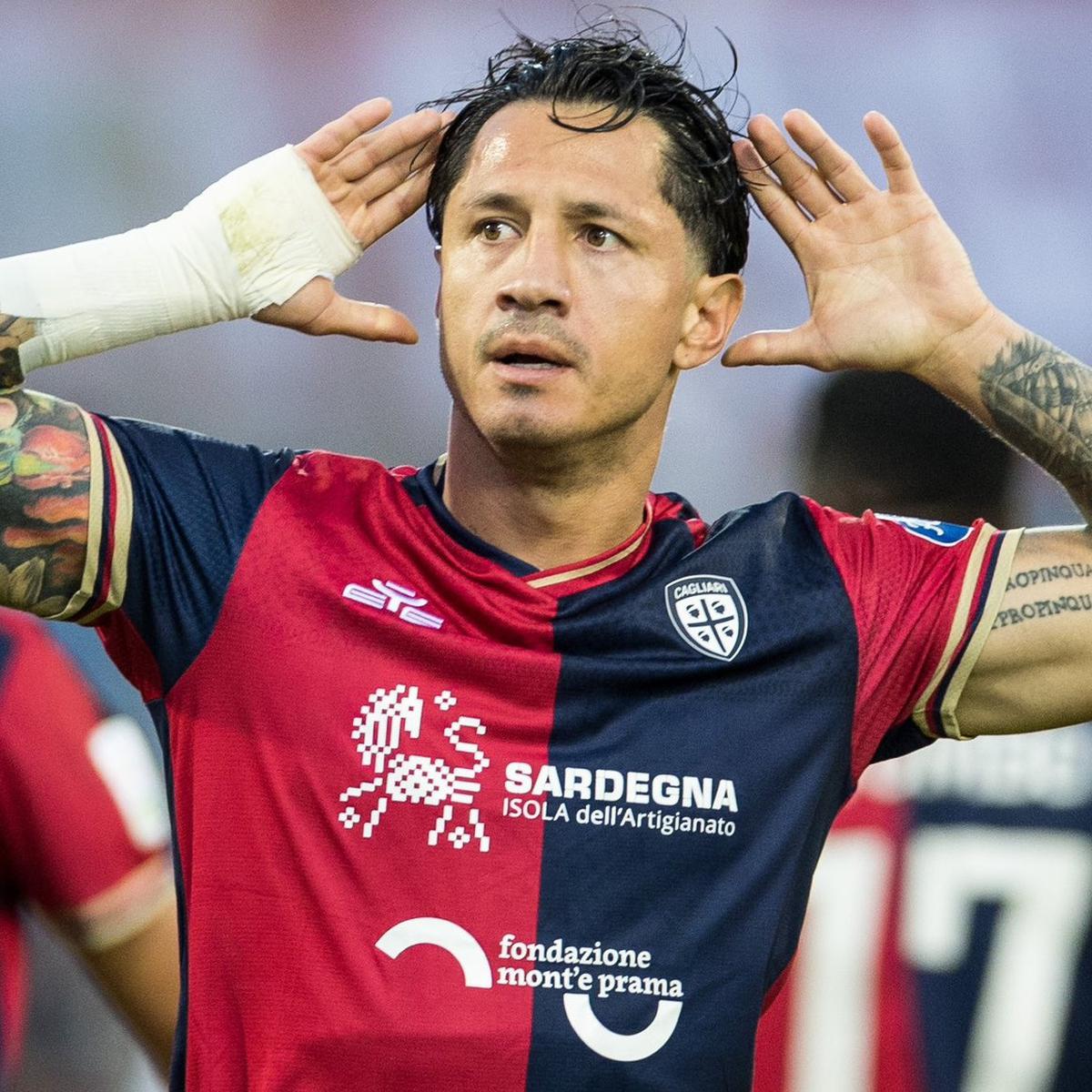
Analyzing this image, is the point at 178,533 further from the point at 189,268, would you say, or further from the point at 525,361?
the point at 525,361

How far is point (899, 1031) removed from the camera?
3473 mm

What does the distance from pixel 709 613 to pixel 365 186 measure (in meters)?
0.81

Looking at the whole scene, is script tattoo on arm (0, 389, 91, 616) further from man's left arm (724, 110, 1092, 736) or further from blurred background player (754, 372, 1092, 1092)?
blurred background player (754, 372, 1092, 1092)

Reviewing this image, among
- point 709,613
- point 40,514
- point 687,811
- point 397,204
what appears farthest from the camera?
point 397,204

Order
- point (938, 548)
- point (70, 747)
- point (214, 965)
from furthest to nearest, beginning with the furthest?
1. point (70, 747)
2. point (938, 548)
3. point (214, 965)

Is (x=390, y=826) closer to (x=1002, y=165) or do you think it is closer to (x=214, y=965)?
(x=214, y=965)

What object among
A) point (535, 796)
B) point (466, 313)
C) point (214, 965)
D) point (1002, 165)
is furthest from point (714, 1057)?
point (1002, 165)

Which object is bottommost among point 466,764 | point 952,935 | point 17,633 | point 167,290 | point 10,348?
point 952,935

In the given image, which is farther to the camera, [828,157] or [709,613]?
[828,157]

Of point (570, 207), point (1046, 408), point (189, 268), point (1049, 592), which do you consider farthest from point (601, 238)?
point (1049, 592)

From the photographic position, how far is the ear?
2.65 m

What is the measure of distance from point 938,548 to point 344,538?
834 millimetres

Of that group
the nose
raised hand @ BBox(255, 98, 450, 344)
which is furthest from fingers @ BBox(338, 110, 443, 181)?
the nose

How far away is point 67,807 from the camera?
3.19 m
